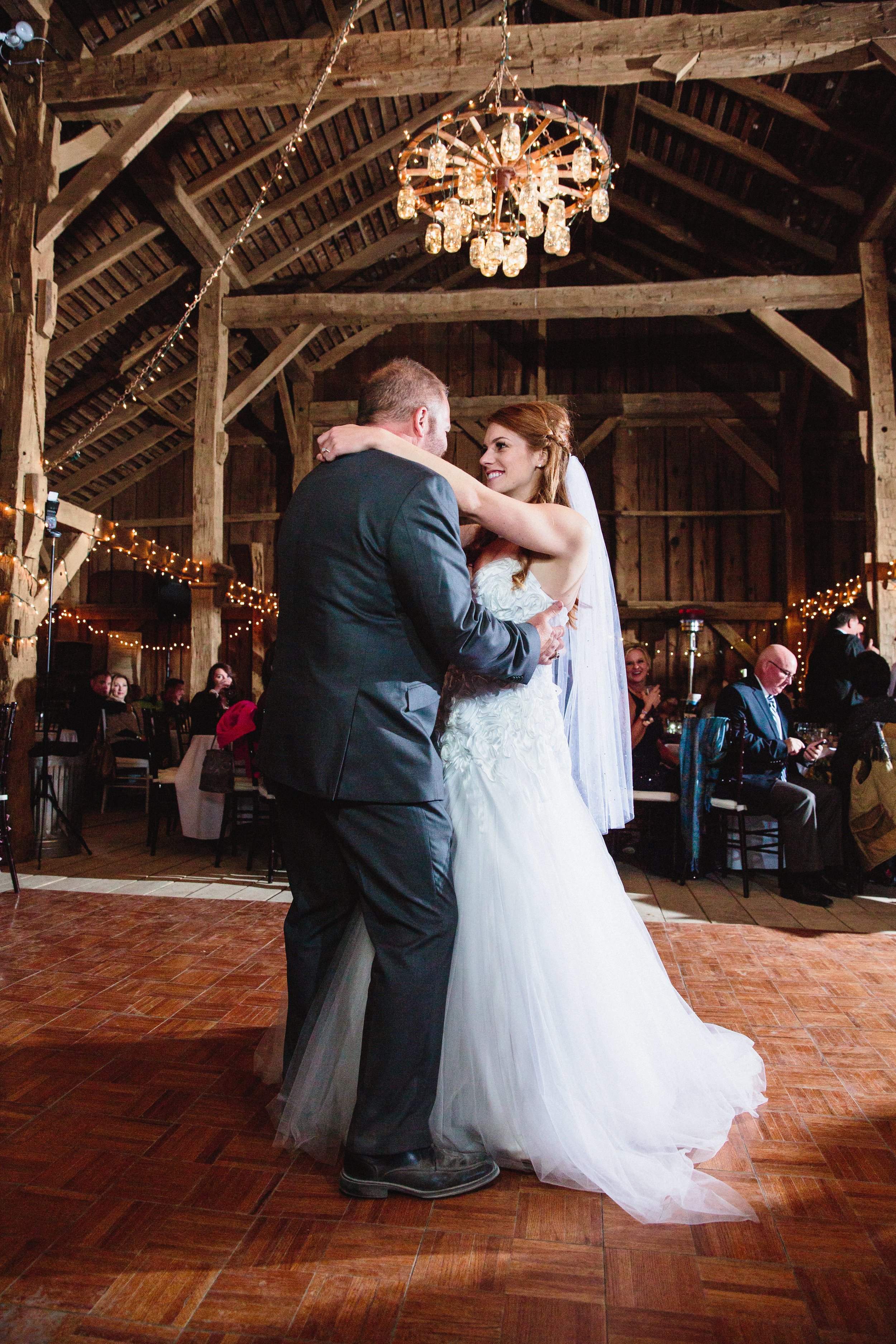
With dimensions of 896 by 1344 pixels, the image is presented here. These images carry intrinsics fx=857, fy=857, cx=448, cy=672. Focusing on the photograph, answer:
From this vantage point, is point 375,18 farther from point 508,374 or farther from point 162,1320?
point 162,1320

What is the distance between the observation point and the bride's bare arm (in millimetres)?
1668

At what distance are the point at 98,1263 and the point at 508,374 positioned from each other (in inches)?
462

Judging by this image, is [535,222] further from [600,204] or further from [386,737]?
[386,737]

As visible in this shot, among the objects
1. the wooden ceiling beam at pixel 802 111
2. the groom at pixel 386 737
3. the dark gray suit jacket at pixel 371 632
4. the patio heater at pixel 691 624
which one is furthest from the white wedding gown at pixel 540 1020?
the patio heater at pixel 691 624

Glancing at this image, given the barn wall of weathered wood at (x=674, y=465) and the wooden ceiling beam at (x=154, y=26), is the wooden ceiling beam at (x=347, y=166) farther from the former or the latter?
the barn wall of weathered wood at (x=674, y=465)

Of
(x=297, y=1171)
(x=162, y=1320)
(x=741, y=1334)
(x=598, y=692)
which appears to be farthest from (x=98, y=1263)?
(x=598, y=692)

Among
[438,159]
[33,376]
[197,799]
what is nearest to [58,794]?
[197,799]

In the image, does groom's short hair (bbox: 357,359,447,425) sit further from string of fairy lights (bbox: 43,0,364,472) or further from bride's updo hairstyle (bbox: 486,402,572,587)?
string of fairy lights (bbox: 43,0,364,472)

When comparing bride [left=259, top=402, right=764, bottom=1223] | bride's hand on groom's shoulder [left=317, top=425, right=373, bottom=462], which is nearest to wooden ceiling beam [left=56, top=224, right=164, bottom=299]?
bride's hand on groom's shoulder [left=317, top=425, right=373, bottom=462]

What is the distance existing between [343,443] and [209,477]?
6843 mm

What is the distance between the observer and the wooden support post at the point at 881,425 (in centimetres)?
697

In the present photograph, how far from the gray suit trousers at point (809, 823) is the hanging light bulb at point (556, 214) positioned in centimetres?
354

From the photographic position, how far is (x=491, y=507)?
185cm

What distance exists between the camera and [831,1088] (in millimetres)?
2104
